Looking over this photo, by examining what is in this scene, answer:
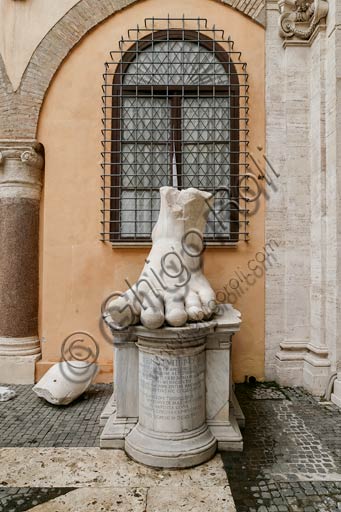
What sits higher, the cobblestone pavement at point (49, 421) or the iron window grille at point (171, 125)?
the iron window grille at point (171, 125)

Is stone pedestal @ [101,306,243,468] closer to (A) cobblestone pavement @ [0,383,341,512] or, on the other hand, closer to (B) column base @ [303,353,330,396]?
(A) cobblestone pavement @ [0,383,341,512]

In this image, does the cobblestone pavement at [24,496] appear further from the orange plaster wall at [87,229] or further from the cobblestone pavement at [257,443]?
the orange plaster wall at [87,229]

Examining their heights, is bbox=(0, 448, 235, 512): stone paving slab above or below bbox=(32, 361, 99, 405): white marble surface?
below

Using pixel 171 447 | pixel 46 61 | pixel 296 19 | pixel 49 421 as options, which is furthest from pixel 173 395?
pixel 296 19

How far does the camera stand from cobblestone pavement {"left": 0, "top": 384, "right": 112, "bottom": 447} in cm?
269

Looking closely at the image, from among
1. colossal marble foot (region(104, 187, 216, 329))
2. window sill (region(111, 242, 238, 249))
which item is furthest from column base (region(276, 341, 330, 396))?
colossal marble foot (region(104, 187, 216, 329))

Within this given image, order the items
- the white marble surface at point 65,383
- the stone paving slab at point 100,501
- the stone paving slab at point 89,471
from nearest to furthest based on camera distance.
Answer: the stone paving slab at point 100,501, the stone paving slab at point 89,471, the white marble surface at point 65,383

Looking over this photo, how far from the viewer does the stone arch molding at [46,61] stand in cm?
398

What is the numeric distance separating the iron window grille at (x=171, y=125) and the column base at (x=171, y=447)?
6.65 ft

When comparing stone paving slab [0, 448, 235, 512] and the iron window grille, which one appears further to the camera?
the iron window grille

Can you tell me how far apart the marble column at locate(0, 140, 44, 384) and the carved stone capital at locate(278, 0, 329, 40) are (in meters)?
2.88

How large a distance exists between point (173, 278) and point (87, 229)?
63.9 inches

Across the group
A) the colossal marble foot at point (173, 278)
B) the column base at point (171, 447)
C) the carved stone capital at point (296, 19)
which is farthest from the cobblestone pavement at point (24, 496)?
the carved stone capital at point (296, 19)

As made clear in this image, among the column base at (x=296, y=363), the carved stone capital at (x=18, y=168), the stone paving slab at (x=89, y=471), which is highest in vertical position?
the carved stone capital at (x=18, y=168)
